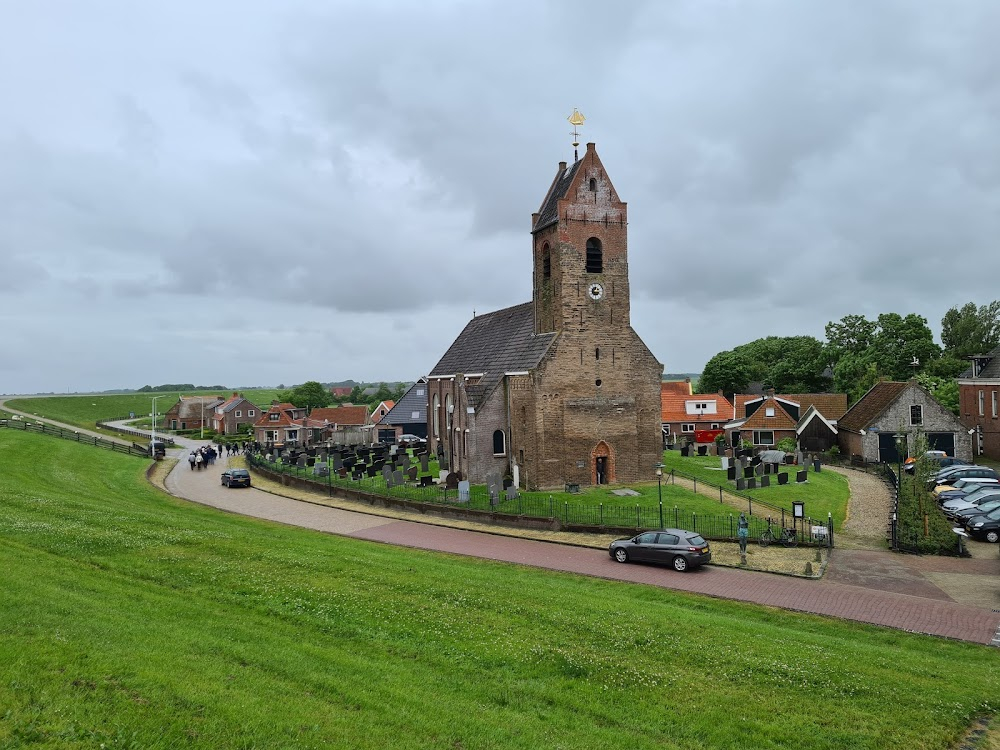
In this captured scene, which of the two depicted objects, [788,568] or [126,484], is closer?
[788,568]

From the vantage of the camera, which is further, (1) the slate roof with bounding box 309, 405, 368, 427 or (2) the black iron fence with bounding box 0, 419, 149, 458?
(1) the slate roof with bounding box 309, 405, 368, 427

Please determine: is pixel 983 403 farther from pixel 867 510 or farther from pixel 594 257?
pixel 594 257

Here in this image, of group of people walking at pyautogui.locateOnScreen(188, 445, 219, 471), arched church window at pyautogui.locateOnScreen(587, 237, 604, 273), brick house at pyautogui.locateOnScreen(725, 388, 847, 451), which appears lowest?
group of people walking at pyautogui.locateOnScreen(188, 445, 219, 471)

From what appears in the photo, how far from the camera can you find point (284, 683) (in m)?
9.14

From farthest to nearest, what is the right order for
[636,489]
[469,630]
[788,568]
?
[636,489] → [788,568] → [469,630]

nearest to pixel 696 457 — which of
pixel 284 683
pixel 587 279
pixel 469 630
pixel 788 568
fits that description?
pixel 587 279

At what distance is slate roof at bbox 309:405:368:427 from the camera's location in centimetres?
9344

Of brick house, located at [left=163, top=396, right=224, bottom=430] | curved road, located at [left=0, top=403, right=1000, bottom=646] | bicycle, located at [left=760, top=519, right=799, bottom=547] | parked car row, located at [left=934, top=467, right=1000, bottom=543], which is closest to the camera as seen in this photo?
curved road, located at [left=0, top=403, right=1000, bottom=646]

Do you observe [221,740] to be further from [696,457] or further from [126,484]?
[696,457]

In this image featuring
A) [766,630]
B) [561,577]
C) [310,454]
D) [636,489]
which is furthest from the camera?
[310,454]

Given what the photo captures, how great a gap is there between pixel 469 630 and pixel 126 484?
3617 cm

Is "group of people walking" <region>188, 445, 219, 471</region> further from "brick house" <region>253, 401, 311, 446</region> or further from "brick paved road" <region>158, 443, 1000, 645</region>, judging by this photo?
"brick paved road" <region>158, 443, 1000, 645</region>

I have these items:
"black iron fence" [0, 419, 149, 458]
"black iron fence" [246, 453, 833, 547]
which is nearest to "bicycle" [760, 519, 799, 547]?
"black iron fence" [246, 453, 833, 547]

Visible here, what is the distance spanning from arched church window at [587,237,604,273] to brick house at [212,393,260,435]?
74612mm
